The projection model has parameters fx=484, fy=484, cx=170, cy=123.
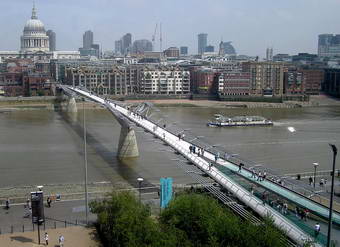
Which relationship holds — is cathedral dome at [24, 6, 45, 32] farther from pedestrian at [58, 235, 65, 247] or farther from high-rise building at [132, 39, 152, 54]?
pedestrian at [58, 235, 65, 247]

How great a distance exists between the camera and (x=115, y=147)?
631 inches

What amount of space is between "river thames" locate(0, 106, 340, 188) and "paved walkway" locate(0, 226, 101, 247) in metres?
3.97

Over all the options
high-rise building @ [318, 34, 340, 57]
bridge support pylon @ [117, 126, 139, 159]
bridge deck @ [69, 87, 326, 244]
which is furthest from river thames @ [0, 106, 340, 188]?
high-rise building @ [318, 34, 340, 57]

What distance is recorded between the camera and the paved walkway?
6.88 m

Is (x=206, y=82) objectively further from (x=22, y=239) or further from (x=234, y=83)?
(x=22, y=239)

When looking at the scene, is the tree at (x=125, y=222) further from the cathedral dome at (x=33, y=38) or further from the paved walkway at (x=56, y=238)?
the cathedral dome at (x=33, y=38)

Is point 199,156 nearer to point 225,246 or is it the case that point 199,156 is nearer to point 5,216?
point 5,216

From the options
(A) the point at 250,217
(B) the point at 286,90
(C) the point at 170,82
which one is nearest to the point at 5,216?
(A) the point at 250,217

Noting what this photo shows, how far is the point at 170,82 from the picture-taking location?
38.5 meters

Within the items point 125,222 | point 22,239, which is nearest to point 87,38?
point 22,239

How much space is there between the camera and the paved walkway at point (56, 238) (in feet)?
22.6

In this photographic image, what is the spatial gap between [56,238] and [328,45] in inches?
3968

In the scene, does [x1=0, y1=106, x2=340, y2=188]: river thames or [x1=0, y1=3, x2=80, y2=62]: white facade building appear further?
[x1=0, y1=3, x2=80, y2=62]: white facade building

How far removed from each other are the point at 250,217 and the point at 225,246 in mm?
1481
